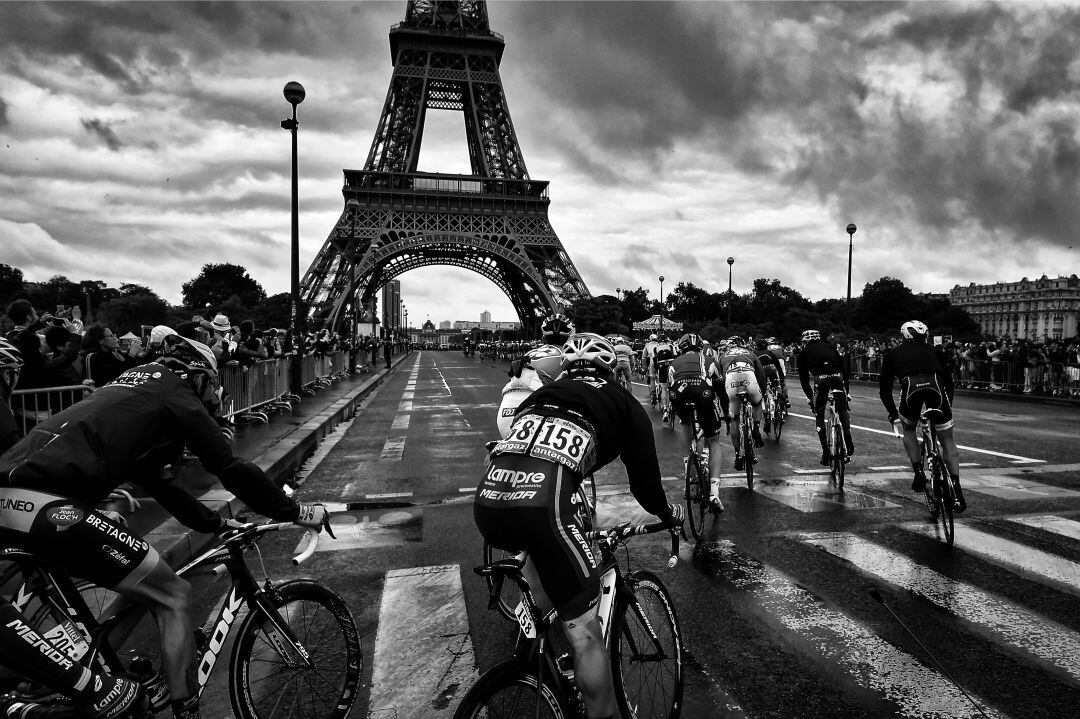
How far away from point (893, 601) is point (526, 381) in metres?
3.05

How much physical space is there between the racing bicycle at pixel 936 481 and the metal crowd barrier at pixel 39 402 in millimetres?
7915

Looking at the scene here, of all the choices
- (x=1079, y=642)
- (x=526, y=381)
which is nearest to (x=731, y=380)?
(x=526, y=381)

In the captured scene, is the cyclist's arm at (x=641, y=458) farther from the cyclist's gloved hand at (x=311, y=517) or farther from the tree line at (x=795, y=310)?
the tree line at (x=795, y=310)

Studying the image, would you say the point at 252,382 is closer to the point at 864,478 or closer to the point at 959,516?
the point at 864,478

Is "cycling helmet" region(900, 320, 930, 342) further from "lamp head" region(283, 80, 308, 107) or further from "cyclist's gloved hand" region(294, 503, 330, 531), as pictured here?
"lamp head" region(283, 80, 308, 107)

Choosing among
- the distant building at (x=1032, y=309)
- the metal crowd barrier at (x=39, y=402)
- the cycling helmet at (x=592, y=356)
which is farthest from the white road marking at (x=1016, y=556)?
the distant building at (x=1032, y=309)

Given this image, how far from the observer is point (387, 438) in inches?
499

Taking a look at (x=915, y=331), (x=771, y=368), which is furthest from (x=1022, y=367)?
(x=915, y=331)

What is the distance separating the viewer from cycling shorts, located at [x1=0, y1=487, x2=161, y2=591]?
8.39 feet

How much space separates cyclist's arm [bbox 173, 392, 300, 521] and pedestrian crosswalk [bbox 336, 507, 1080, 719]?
1.12 meters

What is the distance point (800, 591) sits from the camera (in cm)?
467

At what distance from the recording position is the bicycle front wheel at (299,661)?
9.50ft

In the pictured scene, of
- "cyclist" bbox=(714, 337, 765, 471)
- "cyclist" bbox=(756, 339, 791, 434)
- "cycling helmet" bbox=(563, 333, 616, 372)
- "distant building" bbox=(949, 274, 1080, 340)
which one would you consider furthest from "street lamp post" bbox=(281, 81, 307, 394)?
"distant building" bbox=(949, 274, 1080, 340)

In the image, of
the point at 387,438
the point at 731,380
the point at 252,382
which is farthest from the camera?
the point at 252,382
